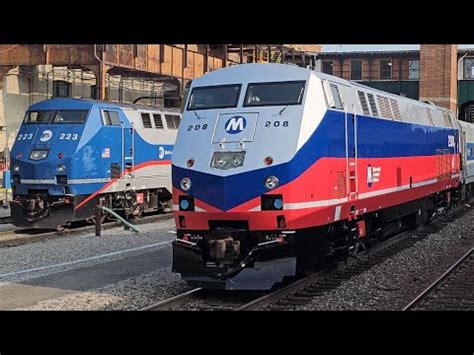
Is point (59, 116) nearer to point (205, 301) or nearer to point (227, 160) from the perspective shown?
point (227, 160)

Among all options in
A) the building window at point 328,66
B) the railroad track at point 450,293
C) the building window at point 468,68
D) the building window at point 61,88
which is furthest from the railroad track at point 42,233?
the building window at point 468,68

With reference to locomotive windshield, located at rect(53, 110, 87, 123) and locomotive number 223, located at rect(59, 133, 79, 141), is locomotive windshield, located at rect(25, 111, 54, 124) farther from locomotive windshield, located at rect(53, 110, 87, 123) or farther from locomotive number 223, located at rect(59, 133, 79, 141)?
locomotive number 223, located at rect(59, 133, 79, 141)

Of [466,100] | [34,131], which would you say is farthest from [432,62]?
[34,131]

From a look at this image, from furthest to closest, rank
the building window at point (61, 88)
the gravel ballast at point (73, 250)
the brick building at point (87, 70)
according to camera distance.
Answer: the building window at point (61, 88) → the brick building at point (87, 70) → the gravel ballast at point (73, 250)

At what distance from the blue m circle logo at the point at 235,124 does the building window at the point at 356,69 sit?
129ft

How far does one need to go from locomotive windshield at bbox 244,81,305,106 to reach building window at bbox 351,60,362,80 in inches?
1531

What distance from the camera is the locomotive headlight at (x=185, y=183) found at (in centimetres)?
968

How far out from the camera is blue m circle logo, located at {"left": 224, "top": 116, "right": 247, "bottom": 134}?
9664 millimetres

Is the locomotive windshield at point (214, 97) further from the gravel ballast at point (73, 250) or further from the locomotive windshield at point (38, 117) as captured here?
the locomotive windshield at point (38, 117)

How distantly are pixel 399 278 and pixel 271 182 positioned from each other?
357 cm

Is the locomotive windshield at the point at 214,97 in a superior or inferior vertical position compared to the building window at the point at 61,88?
inferior

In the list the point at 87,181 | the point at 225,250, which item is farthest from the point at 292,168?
the point at 87,181

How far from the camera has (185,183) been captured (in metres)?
9.73

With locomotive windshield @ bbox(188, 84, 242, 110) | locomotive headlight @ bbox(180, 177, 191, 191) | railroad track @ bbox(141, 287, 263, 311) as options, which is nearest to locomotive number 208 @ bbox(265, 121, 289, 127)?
locomotive windshield @ bbox(188, 84, 242, 110)
